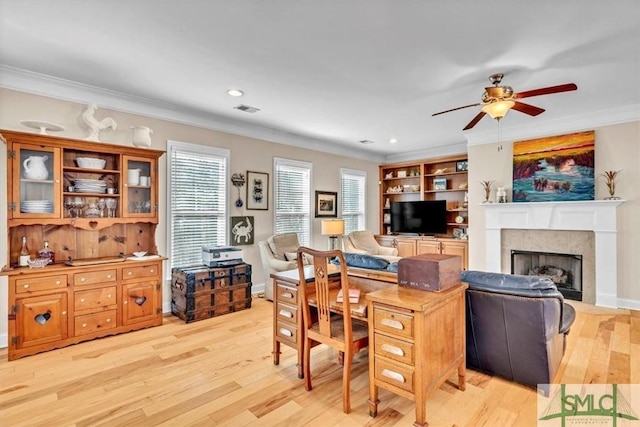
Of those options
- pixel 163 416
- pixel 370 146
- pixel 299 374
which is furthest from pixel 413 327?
pixel 370 146

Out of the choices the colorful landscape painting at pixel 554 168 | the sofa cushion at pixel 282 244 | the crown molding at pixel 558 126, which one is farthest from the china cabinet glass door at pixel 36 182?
the colorful landscape painting at pixel 554 168

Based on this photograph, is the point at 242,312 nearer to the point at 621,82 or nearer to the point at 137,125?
the point at 137,125

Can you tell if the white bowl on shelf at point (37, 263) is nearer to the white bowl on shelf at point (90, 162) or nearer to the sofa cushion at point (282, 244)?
the white bowl on shelf at point (90, 162)

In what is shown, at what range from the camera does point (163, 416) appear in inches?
84.1

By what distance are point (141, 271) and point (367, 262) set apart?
8.44 feet

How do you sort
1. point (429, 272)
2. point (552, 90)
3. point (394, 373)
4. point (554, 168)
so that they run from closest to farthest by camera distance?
point (394, 373) → point (429, 272) → point (552, 90) → point (554, 168)

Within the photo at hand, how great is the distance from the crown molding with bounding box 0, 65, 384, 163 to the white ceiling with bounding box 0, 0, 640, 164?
3cm

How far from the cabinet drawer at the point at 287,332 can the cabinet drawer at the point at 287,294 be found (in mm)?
196

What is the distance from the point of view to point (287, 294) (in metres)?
2.69

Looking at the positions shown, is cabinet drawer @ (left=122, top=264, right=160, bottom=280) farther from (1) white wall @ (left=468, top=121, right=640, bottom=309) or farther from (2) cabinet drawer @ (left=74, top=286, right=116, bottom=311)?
(1) white wall @ (left=468, top=121, right=640, bottom=309)

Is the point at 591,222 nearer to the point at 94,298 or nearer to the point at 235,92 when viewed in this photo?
the point at 235,92

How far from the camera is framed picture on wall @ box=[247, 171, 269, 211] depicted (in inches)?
202

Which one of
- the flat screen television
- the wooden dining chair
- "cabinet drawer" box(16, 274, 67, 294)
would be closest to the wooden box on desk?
the wooden dining chair

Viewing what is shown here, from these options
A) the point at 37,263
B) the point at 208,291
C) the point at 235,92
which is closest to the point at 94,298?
the point at 37,263
